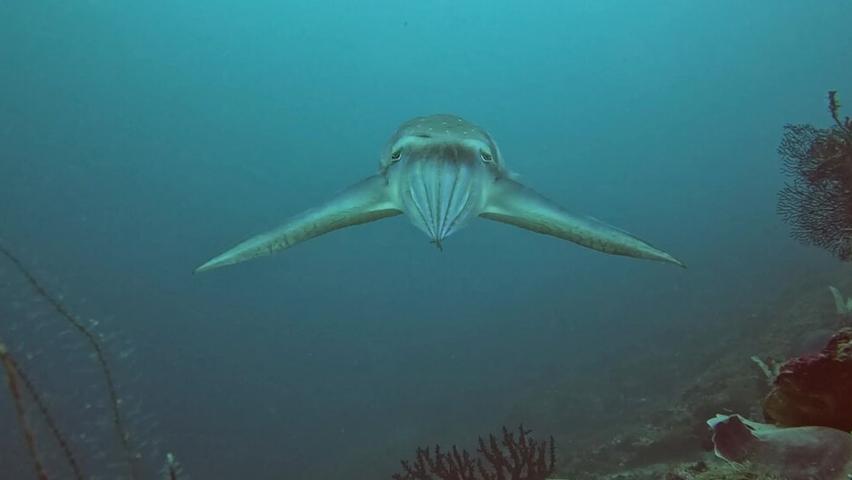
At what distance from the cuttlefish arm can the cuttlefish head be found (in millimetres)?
135

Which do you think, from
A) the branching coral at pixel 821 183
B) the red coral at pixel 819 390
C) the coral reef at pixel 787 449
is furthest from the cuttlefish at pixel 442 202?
the branching coral at pixel 821 183

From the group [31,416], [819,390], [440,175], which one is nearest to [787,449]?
[819,390]

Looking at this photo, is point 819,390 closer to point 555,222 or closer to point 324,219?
point 555,222

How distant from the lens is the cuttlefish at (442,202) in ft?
11.1

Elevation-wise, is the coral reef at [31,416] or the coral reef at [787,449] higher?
the coral reef at [31,416]

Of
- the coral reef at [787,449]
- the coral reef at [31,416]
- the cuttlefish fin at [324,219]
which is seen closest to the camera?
the coral reef at [31,416]

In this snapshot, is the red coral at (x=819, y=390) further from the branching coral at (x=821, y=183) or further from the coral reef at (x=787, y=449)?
the branching coral at (x=821, y=183)

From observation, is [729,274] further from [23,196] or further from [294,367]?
[23,196]

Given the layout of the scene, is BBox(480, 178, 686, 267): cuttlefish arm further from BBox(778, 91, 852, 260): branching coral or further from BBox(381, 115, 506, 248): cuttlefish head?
BBox(778, 91, 852, 260): branching coral

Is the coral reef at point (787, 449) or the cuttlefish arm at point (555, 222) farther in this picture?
the cuttlefish arm at point (555, 222)

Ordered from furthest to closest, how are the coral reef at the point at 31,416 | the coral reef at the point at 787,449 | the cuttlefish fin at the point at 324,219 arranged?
the cuttlefish fin at the point at 324,219, the coral reef at the point at 787,449, the coral reef at the point at 31,416

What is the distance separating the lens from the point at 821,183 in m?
5.73

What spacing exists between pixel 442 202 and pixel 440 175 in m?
0.19

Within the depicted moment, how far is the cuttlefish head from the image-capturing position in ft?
11.0
